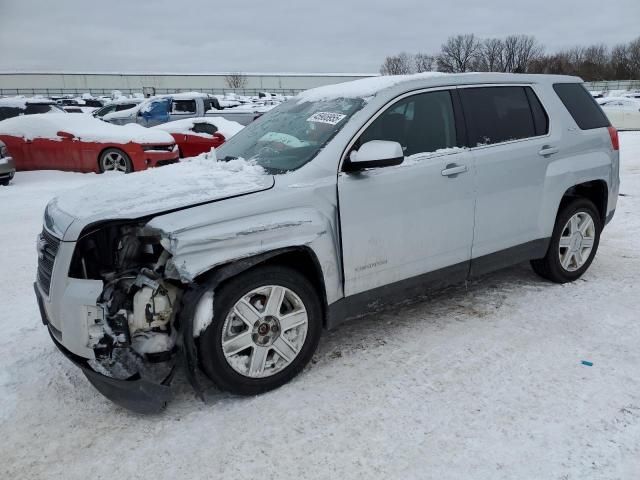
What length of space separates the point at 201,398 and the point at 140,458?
43 centimetres

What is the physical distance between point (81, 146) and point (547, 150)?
9236 mm

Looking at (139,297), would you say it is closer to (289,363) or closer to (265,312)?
(265,312)

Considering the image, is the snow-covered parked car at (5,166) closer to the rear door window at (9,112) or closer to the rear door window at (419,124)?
the rear door window at (419,124)

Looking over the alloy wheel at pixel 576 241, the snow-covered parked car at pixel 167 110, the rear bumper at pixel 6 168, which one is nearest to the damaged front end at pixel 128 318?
the alloy wheel at pixel 576 241

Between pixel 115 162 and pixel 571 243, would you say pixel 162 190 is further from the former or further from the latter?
pixel 115 162

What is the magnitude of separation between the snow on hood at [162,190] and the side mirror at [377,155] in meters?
0.55

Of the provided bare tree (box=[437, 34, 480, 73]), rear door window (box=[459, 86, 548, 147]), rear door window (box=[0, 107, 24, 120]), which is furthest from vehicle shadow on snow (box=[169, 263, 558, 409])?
bare tree (box=[437, 34, 480, 73])

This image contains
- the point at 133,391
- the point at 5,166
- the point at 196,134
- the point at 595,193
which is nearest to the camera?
the point at 133,391

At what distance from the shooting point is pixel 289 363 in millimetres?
3070

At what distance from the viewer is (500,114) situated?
13.0ft

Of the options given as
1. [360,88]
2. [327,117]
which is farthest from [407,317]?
[360,88]

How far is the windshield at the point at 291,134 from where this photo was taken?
3293 mm

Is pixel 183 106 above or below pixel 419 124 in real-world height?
above

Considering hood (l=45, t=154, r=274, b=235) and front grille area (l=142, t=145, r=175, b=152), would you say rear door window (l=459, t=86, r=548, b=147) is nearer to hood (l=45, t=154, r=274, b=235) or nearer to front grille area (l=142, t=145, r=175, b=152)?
hood (l=45, t=154, r=274, b=235)
